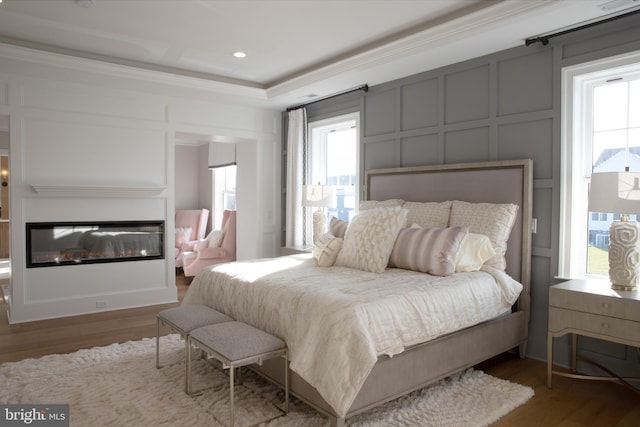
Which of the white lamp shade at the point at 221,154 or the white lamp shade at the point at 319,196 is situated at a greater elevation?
the white lamp shade at the point at 221,154

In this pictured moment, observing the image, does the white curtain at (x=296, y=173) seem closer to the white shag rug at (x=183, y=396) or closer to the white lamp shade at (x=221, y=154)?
the white lamp shade at (x=221, y=154)

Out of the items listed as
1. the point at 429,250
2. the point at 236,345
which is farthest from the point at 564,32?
the point at 236,345

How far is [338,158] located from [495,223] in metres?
2.43

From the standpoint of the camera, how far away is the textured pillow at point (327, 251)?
132 inches

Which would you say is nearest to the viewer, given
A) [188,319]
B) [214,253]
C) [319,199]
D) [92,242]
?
[188,319]

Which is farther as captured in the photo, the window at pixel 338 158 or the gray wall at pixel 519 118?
the window at pixel 338 158

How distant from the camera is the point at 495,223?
3.25 m

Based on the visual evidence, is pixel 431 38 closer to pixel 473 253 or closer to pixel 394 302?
pixel 473 253

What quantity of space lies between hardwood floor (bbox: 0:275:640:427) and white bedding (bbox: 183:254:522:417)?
49 centimetres

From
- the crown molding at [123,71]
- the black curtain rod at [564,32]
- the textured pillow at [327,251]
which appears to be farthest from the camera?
the crown molding at [123,71]

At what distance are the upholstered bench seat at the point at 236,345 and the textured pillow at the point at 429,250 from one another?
1.16 metres

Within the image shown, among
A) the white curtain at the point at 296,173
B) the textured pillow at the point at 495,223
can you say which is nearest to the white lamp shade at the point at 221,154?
the white curtain at the point at 296,173

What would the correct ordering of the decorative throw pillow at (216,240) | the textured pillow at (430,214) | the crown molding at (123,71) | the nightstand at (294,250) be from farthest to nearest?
the decorative throw pillow at (216,240)
the nightstand at (294,250)
the crown molding at (123,71)
the textured pillow at (430,214)

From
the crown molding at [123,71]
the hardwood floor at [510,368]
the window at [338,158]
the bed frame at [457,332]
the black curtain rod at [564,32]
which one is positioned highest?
the crown molding at [123,71]
